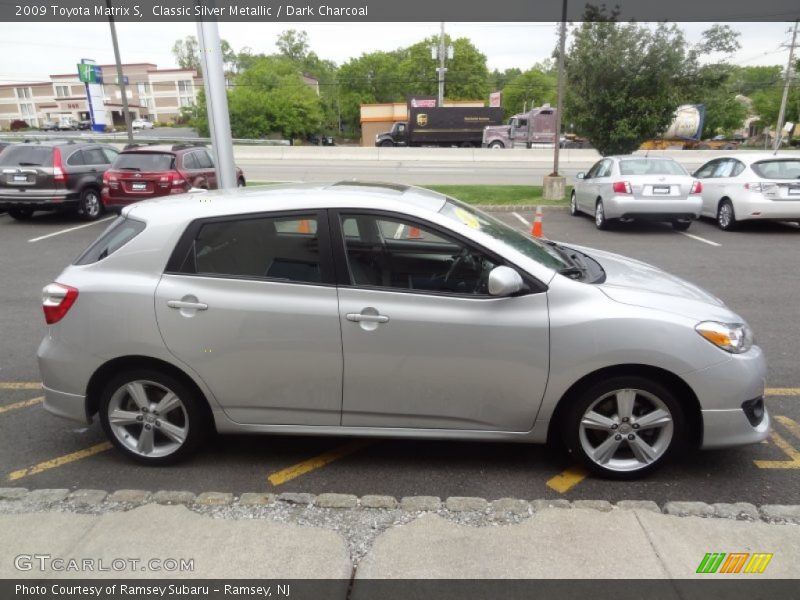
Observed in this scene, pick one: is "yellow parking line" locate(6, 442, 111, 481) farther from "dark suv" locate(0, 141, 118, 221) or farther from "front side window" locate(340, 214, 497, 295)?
"dark suv" locate(0, 141, 118, 221)

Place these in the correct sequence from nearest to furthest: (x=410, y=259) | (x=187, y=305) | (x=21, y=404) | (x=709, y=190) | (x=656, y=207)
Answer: (x=187, y=305)
(x=410, y=259)
(x=21, y=404)
(x=656, y=207)
(x=709, y=190)

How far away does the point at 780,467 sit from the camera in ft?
10.9

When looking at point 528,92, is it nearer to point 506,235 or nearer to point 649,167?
point 649,167

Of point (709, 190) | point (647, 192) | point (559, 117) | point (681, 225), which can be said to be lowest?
point (681, 225)

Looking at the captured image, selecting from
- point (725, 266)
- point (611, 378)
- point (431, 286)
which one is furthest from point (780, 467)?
point (725, 266)

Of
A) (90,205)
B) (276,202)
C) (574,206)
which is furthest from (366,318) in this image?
(90,205)

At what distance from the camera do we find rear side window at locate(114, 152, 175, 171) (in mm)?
11484

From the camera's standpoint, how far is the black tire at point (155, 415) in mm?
3236

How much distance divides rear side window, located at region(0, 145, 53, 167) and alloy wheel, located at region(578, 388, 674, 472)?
1258cm

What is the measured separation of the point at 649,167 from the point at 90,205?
475 inches

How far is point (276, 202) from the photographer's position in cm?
325

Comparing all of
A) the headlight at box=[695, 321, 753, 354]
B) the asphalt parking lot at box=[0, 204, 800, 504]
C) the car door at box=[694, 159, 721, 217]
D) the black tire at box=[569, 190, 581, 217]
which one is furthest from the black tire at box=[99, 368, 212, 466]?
the black tire at box=[569, 190, 581, 217]

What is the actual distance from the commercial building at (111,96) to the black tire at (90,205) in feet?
278
